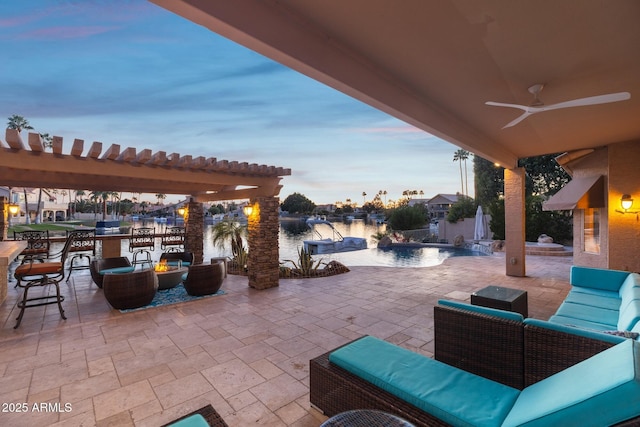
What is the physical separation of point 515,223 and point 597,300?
426 centimetres

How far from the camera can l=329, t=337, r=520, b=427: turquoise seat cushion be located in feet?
5.81

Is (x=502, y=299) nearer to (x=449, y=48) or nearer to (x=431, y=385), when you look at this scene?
(x=431, y=385)

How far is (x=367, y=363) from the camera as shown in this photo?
2.30m

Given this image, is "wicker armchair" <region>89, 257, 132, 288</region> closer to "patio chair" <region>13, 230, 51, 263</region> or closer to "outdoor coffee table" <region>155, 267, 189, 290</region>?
"outdoor coffee table" <region>155, 267, 189, 290</region>

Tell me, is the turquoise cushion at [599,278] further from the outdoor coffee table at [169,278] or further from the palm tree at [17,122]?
the palm tree at [17,122]

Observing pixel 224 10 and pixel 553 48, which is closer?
pixel 224 10

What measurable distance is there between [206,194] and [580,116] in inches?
371

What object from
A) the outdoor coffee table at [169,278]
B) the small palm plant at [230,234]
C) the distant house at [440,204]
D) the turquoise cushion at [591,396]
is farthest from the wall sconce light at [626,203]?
the distant house at [440,204]

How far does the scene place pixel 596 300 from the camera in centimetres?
400

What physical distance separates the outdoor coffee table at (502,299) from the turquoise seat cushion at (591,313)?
456 millimetres

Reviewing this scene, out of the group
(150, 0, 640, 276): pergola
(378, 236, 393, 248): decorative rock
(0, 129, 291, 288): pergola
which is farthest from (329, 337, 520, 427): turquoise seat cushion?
(378, 236, 393, 248): decorative rock

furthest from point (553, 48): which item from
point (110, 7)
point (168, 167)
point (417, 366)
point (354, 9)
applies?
point (168, 167)

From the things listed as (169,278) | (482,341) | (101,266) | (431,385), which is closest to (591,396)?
(431,385)

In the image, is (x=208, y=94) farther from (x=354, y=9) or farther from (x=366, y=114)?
(x=354, y=9)
